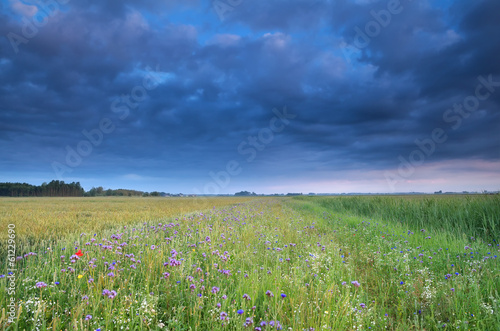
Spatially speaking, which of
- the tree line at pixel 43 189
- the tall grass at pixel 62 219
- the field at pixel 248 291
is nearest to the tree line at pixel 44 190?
the tree line at pixel 43 189

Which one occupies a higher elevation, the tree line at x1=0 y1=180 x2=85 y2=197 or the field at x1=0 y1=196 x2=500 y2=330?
the tree line at x1=0 y1=180 x2=85 y2=197

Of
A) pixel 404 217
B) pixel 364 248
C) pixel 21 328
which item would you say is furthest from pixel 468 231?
pixel 21 328

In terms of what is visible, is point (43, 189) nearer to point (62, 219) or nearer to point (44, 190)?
point (44, 190)

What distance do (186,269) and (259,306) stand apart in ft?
5.55

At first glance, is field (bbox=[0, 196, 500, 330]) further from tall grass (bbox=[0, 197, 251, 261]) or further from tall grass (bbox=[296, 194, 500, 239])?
tall grass (bbox=[296, 194, 500, 239])

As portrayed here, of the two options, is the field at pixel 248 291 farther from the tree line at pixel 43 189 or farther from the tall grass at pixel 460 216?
the tree line at pixel 43 189

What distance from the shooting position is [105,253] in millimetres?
5484

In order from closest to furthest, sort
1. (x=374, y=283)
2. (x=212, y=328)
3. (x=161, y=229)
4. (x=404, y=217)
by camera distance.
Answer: (x=212, y=328) → (x=374, y=283) → (x=161, y=229) → (x=404, y=217)

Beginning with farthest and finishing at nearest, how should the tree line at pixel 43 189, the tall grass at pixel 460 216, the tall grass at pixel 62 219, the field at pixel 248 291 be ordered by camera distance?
the tree line at pixel 43 189 < the tall grass at pixel 460 216 < the tall grass at pixel 62 219 < the field at pixel 248 291

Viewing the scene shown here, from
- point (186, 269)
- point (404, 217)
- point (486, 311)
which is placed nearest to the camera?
point (486, 311)

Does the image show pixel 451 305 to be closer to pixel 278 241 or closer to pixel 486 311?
pixel 486 311

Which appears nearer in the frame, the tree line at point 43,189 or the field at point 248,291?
the field at point 248,291

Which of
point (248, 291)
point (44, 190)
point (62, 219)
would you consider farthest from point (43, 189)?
point (248, 291)

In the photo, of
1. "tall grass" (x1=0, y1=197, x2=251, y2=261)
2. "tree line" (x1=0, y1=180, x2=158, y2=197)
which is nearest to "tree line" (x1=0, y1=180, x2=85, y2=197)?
"tree line" (x1=0, y1=180, x2=158, y2=197)
